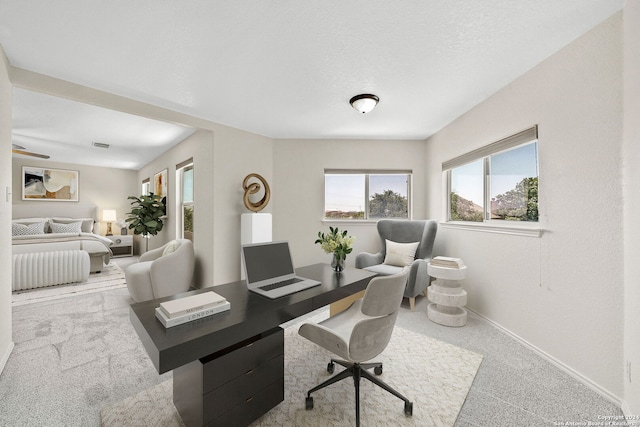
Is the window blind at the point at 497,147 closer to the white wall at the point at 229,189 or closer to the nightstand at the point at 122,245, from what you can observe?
the white wall at the point at 229,189

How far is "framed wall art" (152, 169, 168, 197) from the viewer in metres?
5.35

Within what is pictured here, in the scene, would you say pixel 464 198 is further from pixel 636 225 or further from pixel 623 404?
pixel 623 404

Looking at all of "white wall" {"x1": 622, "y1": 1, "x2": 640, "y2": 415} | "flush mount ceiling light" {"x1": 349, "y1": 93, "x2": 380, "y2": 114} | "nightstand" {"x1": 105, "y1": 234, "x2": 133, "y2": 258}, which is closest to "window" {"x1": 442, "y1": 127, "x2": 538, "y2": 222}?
"white wall" {"x1": 622, "y1": 1, "x2": 640, "y2": 415}

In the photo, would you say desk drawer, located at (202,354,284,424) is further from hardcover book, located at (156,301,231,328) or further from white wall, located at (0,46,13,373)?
white wall, located at (0,46,13,373)

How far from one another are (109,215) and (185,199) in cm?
372

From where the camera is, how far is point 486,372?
203 centimetres

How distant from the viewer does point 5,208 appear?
82.8 inches

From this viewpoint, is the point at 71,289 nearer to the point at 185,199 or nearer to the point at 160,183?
the point at 185,199

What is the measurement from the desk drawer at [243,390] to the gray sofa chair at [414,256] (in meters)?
2.07

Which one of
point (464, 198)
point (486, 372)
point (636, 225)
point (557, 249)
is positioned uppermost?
point (464, 198)

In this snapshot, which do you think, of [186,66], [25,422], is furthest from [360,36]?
[25,422]

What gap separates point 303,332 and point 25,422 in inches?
66.4

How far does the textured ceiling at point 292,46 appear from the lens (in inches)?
65.0

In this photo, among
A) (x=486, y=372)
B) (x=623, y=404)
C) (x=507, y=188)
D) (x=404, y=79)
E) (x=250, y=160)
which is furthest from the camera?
(x=250, y=160)
